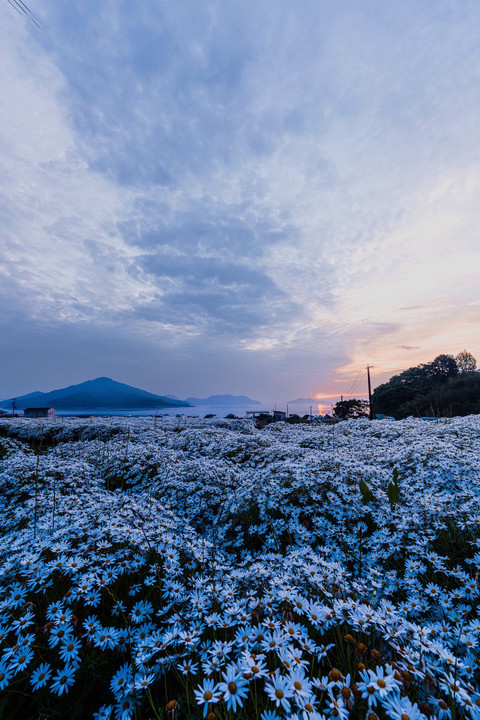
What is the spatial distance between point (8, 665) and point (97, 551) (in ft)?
4.58

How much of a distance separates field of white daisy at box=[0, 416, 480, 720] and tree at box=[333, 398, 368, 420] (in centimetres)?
4474

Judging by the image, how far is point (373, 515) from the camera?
5.46m

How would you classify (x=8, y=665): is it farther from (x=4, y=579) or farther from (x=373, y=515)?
(x=373, y=515)

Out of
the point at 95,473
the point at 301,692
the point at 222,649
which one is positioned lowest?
the point at 95,473

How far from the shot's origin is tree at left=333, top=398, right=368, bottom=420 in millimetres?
49594

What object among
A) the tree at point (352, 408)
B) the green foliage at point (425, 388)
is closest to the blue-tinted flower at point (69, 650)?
the tree at point (352, 408)

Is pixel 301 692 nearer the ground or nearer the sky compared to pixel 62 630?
nearer the sky

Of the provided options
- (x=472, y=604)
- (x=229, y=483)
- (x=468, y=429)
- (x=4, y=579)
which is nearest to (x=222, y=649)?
(x=4, y=579)

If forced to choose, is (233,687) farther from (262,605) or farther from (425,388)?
(425,388)

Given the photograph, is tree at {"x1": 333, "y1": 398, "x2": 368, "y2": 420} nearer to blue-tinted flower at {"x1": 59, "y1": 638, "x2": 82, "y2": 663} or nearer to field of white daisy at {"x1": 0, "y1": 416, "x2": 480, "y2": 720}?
field of white daisy at {"x1": 0, "y1": 416, "x2": 480, "y2": 720}

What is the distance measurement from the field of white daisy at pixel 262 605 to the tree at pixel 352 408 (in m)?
44.7

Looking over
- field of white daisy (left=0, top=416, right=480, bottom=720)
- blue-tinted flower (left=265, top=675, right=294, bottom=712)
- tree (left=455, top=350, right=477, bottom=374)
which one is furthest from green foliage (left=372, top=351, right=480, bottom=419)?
blue-tinted flower (left=265, top=675, right=294, bottom=712)

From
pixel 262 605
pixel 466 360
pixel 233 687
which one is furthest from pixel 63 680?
pixel 466 360

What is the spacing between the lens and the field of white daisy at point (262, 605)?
1.92 m
